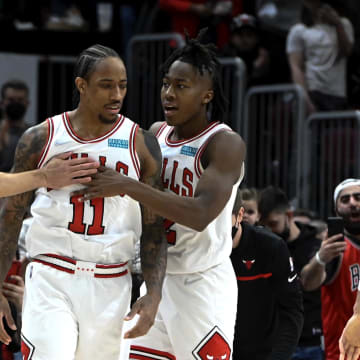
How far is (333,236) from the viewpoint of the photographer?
251 inches

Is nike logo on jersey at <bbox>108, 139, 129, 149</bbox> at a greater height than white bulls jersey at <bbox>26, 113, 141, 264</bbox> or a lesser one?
greater

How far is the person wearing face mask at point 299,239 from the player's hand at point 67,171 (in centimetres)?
333

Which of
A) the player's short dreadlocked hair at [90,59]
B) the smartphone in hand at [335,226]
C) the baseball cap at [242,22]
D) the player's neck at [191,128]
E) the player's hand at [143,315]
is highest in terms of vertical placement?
the baseball cap at [242,22]

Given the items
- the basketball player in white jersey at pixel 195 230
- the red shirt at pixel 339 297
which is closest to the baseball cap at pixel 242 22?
the red shirt at pixel 339 297

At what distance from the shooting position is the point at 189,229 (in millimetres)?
5156

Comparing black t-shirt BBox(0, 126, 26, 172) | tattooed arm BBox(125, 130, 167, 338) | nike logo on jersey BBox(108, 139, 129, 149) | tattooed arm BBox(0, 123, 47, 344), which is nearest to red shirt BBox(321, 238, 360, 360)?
tattooed arm BBox(125, 130, 167, 338)

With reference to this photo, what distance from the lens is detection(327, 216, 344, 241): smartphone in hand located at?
6316 millimetres

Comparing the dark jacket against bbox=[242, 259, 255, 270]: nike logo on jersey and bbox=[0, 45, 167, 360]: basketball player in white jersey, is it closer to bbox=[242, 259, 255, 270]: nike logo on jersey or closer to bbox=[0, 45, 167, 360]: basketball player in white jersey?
bbox=[242, 259, 255, 270]: nike logo on jersey

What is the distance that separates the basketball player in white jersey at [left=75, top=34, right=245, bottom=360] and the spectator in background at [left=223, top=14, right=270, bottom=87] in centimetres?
590

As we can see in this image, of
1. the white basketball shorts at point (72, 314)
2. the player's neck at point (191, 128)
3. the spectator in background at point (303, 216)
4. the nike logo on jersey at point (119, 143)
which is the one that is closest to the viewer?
the white basketball shorts at point (72, 314)

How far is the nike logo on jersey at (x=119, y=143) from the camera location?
15.8 ft

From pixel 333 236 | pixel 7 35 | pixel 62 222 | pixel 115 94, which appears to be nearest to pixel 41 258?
pixel 62 222

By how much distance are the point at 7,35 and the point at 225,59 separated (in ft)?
8.90

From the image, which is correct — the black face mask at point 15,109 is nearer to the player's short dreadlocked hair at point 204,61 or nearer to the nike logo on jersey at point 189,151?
the player's short dreadlocked hair at point 204,61
